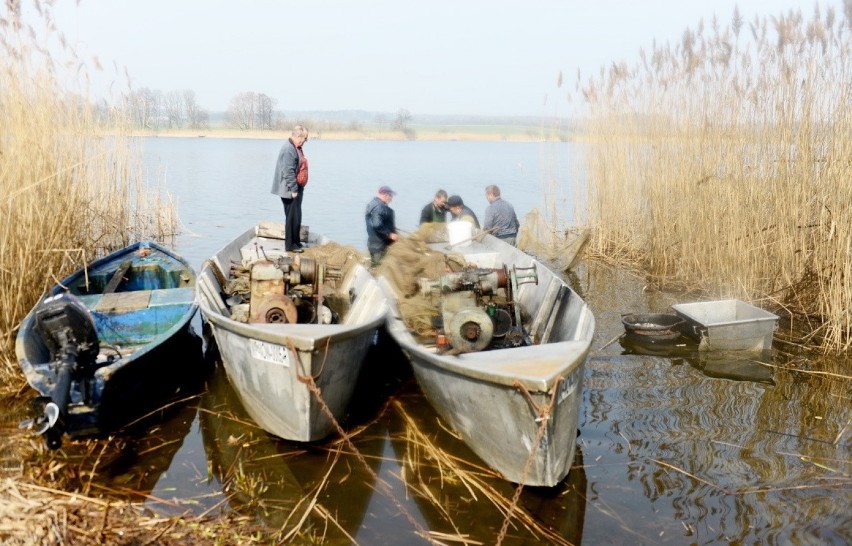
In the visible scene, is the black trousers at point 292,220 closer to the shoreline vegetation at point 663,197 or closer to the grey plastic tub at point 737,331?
the shoreline vegetation at point 663,197

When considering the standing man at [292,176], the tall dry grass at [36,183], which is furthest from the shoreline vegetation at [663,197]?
the standing man at [292,176]

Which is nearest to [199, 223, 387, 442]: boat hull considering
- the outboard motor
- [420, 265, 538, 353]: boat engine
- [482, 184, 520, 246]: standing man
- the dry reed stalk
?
[420, 265, 538, 353]: boat engine

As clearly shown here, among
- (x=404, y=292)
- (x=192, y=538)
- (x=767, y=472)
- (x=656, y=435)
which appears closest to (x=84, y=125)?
(x=404, y=292)

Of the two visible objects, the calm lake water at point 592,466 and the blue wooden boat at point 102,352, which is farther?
the blue wooden boat at point 102,352

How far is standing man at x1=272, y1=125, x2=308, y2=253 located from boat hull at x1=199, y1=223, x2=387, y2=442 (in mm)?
3104

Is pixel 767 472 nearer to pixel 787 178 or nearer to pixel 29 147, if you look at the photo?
pixel 787 178

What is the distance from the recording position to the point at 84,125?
760 centimetres

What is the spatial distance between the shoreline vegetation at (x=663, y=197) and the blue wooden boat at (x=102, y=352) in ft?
1.01

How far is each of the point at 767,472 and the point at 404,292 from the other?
10.6ft

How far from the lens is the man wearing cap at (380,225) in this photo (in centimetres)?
804

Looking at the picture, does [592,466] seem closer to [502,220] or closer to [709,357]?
[709,357]

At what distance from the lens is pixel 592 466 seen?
15.8ft

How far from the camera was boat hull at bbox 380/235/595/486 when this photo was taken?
3.93 metres

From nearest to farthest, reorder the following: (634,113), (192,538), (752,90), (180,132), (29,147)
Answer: (192,538) → (29,147) → (752,90) → (634,113) → (180,132)
